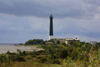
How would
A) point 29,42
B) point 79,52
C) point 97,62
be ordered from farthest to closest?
point 29,42 → point 79,52 → point 97,62

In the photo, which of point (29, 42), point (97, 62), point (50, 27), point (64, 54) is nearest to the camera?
point (97, 62)

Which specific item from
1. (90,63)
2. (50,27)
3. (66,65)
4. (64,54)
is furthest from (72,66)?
(50,27)

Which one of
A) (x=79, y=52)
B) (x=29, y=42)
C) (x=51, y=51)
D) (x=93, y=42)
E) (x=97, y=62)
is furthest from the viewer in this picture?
(x=29, y=42)

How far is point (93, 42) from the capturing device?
5629 millimetres

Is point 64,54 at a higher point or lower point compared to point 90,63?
lower

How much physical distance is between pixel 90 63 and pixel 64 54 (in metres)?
17.1

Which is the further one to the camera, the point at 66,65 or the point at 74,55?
the point at 74,55

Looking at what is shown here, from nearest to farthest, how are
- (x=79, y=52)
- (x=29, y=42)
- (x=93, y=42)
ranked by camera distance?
(x=79, y=52) → (x=93, y=42) → (x=29, y=42)

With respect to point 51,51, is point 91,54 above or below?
above

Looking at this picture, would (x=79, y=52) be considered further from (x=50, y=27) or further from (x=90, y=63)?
(x=50, y=27)

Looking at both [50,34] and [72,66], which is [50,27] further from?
[72,66]

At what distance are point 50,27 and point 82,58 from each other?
9542 centimetres

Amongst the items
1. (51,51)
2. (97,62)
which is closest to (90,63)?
(97,62)

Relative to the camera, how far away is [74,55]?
574cm
